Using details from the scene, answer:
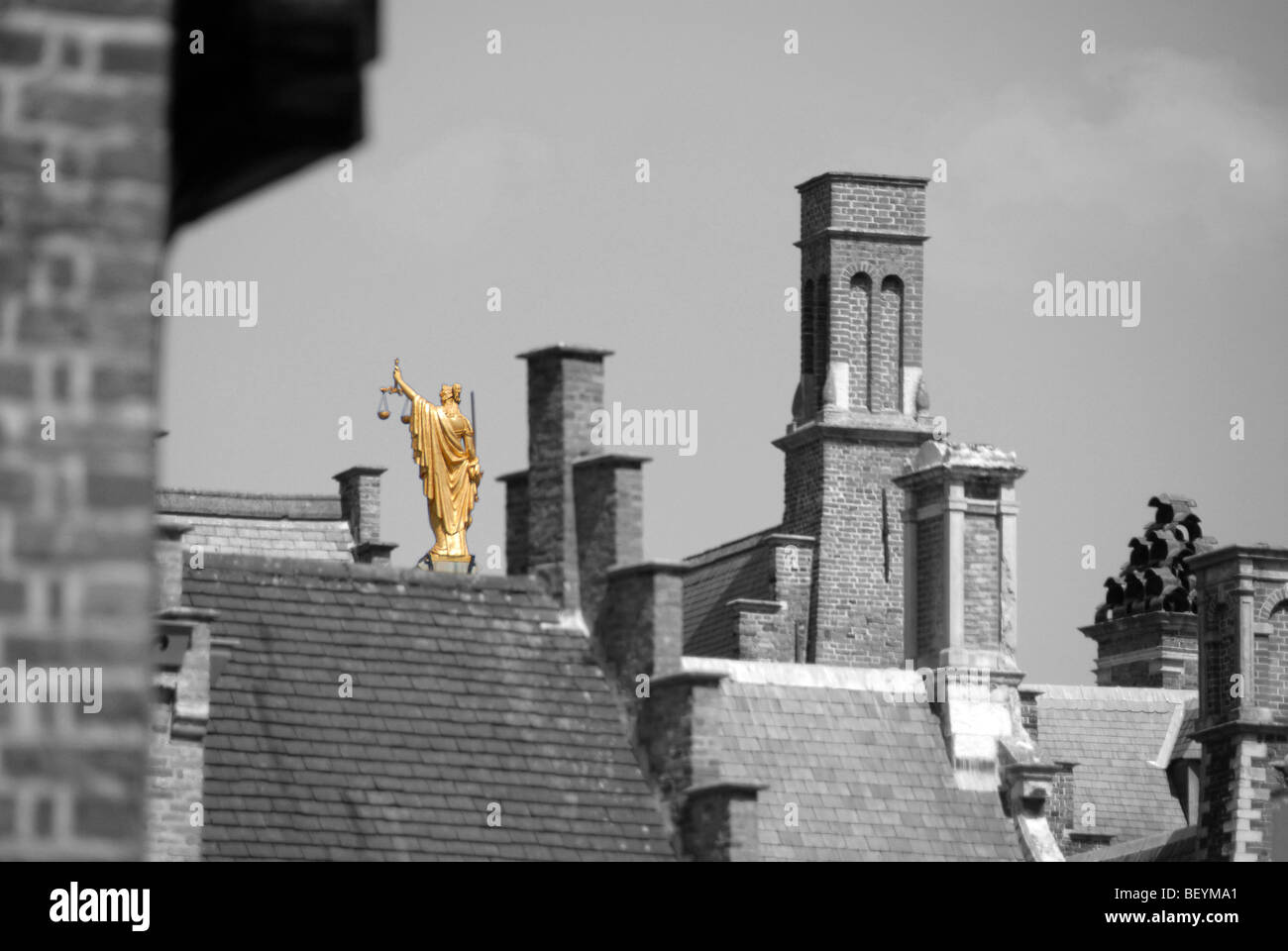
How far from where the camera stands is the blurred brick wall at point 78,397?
545cm

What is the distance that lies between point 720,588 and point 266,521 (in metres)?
7.89

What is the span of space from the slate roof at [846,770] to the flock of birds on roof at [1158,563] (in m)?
23.2

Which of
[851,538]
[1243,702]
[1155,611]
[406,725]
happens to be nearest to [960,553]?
[1243,702]

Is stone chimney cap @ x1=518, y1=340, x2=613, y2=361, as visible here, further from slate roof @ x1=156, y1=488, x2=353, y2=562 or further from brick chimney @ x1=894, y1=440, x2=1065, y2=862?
slate roof @ x1=156, y1=488, x2=353, y2=562

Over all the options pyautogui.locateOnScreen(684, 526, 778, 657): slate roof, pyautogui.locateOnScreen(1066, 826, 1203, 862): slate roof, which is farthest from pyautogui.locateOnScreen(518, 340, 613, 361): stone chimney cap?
pyautogui.locateOnScreen(684, 526, 778, 657): slate roof

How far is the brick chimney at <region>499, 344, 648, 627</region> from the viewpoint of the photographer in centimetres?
2275

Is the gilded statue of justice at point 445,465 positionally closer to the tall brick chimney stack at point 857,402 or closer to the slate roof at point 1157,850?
the slate roof at point 1157,850

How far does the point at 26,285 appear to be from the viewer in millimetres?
5539

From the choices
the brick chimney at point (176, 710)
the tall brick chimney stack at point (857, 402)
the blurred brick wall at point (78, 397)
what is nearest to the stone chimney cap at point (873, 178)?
the tall brick chimney stack at point (857, 402)

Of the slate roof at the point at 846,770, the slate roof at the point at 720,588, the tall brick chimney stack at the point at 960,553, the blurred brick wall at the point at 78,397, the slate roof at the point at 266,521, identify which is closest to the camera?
the blurred brick wall at the point at 78,397

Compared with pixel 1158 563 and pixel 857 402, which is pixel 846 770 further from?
pixel 1158 563

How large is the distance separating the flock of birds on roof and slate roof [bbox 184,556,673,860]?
27885mm
